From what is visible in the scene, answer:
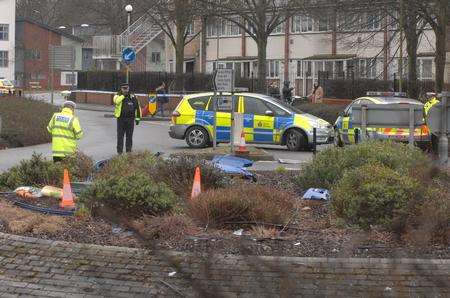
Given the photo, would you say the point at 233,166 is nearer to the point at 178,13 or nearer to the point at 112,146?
the point at 112,146

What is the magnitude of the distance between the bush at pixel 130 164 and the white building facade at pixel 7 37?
7566cm

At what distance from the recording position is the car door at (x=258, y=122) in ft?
64.4

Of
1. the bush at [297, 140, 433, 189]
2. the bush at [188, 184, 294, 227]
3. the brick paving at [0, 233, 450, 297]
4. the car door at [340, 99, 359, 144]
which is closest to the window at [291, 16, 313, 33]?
the car door at [340, 99, 359, 144]

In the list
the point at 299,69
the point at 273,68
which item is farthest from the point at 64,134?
the point at 273,68

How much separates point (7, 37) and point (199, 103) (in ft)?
225

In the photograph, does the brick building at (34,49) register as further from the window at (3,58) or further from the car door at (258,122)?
the car door at (258,122)

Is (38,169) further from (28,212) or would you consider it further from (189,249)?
(189,249)

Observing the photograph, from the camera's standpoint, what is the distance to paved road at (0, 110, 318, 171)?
17297 millimetres

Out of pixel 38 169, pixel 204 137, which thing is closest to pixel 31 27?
pixel 204 137

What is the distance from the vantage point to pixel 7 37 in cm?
8338

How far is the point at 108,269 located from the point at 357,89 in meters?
28.5

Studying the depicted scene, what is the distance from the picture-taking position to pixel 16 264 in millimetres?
6750

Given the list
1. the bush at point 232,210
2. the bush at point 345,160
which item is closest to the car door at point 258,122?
the bush at point 345,160

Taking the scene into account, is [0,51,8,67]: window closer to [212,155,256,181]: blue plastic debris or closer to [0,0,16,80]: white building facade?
[0,0,16,80]: white building facade
